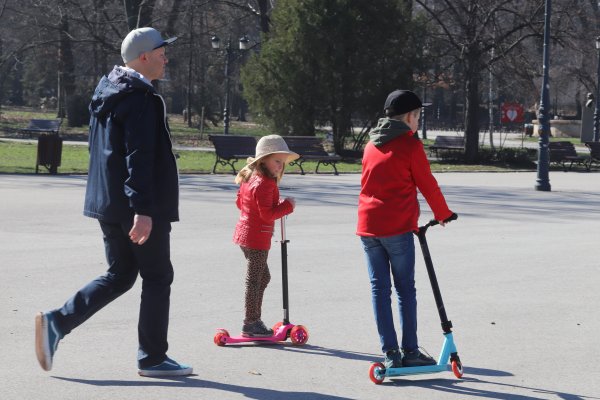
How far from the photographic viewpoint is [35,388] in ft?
19.5

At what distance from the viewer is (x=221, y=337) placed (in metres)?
7.13

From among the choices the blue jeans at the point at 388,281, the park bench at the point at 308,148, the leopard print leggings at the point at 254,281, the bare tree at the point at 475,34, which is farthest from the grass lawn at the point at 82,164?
the blue jeans at the point at 388,281

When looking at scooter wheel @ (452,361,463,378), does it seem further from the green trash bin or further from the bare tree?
the bare tree

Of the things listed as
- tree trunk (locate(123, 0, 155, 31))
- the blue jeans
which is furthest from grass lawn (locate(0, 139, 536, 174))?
the blue jeans

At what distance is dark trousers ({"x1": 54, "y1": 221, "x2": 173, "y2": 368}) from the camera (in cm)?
602

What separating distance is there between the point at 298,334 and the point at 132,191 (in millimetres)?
1855

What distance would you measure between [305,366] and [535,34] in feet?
96.5

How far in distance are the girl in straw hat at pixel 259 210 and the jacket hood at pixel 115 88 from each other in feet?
4.44

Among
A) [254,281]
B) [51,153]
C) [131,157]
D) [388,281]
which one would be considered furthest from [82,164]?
[131,157]

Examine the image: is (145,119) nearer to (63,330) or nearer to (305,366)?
(63,330)

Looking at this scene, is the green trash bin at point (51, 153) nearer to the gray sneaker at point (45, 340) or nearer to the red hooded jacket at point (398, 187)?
the gray sneaker at point (45, 340)

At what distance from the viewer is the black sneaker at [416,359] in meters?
6.26

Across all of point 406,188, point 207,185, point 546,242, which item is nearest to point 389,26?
point 207,185

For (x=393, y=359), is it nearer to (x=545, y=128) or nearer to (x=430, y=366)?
(x=430, y=366)
